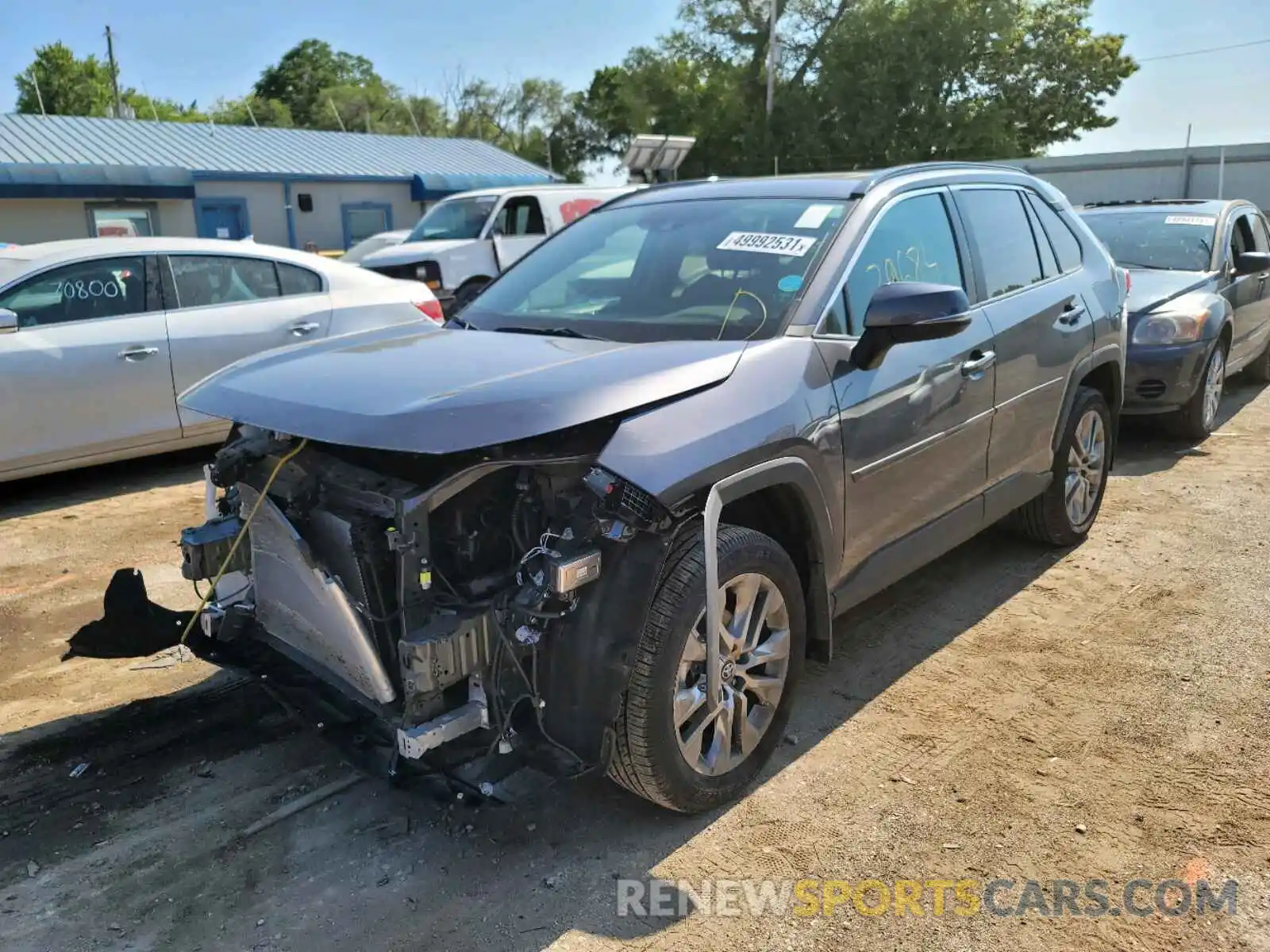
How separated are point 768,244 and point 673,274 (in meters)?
0.37

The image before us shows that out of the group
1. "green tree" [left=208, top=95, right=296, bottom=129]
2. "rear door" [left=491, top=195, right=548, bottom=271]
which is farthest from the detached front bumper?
"green tree" [left=208, top=95, right=296, bottom=129]

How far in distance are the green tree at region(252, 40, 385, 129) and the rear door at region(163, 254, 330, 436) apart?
61.3m

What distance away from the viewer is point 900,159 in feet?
116

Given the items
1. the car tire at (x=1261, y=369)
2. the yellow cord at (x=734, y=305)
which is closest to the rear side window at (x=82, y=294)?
the yellow cord at (x=734, y=305)

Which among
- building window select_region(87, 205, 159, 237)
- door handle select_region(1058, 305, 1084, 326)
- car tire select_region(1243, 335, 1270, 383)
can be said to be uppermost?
building window select_region(87, 205, 159, 237)

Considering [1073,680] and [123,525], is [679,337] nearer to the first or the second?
[1073,680]

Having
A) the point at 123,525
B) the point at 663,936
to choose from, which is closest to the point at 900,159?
the point at 123,525

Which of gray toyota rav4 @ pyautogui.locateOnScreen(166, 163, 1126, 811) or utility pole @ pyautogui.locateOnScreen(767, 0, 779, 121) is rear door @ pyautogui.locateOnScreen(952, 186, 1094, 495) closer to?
gray toyota rav4 @ pyautogui.locateOnScreen(166, 163, 1126, 811)

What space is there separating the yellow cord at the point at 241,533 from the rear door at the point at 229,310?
11.3ft

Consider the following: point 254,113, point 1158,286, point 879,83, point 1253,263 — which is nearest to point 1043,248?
point 1158,286

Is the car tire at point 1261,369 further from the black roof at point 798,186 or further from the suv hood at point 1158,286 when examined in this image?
the black roof at point 798,186

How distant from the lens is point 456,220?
1409 cm

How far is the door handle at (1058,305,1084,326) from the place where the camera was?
471 centimetres
